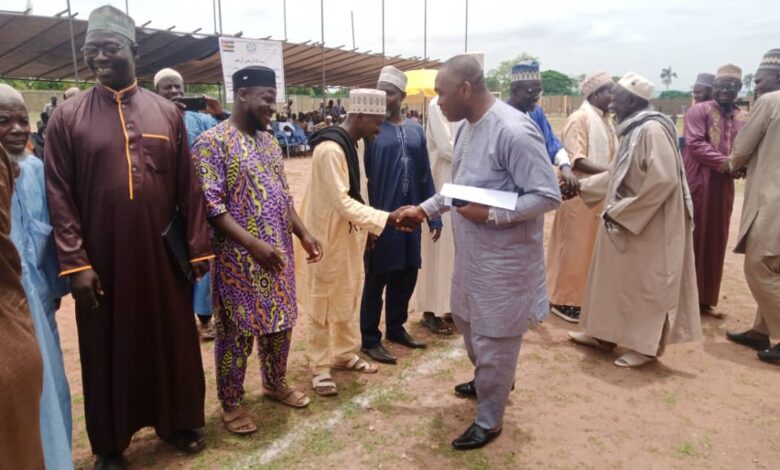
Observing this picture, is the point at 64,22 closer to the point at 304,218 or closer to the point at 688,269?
the point at 304,218

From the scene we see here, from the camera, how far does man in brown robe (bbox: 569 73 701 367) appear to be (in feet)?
12.3

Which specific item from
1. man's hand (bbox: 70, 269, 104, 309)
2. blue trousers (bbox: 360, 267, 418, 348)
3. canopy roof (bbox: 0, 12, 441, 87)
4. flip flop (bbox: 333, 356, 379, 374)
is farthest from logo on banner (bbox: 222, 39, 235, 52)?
man's hand (bbox: 70, 269, 104, 309)

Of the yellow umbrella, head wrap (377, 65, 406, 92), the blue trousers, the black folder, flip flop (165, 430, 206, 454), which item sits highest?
the yellow umbrella

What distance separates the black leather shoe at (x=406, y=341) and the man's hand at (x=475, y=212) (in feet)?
6.02

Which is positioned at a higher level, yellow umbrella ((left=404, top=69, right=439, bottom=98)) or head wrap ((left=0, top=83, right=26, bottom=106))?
yellow umbrella ((left=404, top=69, right=439, bottom=98))

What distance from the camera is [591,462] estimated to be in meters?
2.90

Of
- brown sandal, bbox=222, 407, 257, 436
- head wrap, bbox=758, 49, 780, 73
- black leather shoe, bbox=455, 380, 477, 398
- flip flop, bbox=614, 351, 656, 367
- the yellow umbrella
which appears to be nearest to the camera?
brown sandal, bbox=222, 407, 257, 436

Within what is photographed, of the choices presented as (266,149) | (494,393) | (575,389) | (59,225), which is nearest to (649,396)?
(575,389)

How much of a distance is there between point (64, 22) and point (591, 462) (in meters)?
10.9

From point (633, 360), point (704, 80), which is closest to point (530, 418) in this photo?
point (633, 360)

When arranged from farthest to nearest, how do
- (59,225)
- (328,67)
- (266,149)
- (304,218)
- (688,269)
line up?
1. (328,67)
2. (688,269)
3. (304,218)
4. (266,149)
5. (59,225)

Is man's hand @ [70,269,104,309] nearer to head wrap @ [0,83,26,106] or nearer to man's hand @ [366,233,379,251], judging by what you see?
head wrap @ [0,83,26,106]

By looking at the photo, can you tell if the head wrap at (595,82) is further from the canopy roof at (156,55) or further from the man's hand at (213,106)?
the canopy roof at (156,55)

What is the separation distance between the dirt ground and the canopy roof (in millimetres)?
8383
